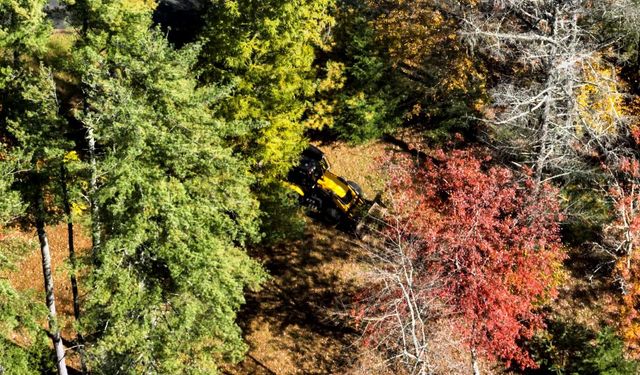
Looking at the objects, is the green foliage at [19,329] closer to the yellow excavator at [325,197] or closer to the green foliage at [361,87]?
the yellow excavator at [325,197]

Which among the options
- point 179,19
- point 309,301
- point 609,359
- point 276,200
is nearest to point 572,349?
point 609,359

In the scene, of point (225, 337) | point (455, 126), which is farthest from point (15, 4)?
point (455, 126)

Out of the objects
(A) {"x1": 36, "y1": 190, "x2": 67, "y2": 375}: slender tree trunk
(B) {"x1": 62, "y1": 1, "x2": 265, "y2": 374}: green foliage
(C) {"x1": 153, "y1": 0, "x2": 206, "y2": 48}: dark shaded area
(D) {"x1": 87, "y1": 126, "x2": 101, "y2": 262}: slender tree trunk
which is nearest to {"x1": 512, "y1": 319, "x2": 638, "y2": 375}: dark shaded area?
(B) {"x1": 62, "y1": 1, "x2": 265, "y2": 374}: green foliage

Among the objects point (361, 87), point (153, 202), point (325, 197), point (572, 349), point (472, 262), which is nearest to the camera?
point (153, 202)

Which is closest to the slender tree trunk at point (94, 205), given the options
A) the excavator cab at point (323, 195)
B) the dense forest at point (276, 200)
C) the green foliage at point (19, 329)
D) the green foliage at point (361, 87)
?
the dense forest at point (276, 200)

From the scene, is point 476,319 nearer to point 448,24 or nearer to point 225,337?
point 225,337

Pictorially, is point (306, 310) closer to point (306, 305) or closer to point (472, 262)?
point (306, 305)
